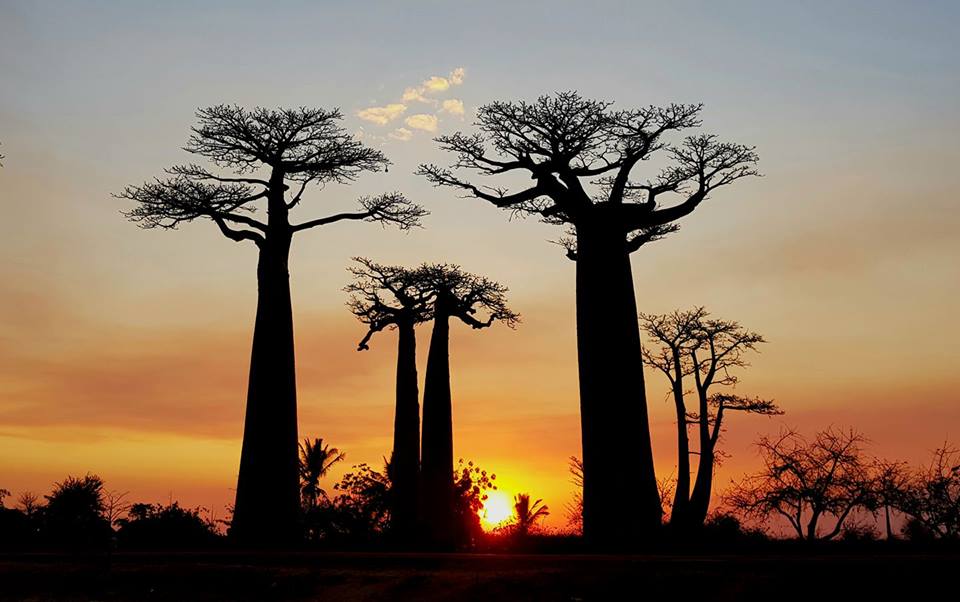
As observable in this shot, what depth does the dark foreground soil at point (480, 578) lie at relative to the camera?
10.8m

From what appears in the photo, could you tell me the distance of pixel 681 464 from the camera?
104 ft

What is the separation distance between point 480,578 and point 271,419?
11.8m

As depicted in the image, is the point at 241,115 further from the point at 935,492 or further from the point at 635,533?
the point at 935,492

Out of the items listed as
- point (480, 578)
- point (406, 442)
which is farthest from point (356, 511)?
point (480, 578)

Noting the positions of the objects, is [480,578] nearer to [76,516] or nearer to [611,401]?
[611,401]

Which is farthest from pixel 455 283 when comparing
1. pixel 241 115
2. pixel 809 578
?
pixel 809 578

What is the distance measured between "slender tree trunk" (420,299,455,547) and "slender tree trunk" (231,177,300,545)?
31.8 feet

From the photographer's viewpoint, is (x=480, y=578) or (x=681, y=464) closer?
(x=480, y=578)

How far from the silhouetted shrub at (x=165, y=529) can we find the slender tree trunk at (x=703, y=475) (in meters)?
14.5

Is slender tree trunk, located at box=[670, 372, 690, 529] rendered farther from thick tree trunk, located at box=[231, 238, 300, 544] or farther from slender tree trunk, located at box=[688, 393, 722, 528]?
thick tree trunk, located at box=[231, 238, 300, 544]

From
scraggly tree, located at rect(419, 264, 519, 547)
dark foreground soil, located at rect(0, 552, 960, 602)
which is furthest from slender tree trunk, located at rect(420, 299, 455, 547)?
dark foreground soil, located at rect(0, 552, 960, 602)

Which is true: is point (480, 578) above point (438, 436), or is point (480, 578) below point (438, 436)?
below

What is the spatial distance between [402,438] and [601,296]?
46.9 feet

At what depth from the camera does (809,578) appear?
11.0 metres
